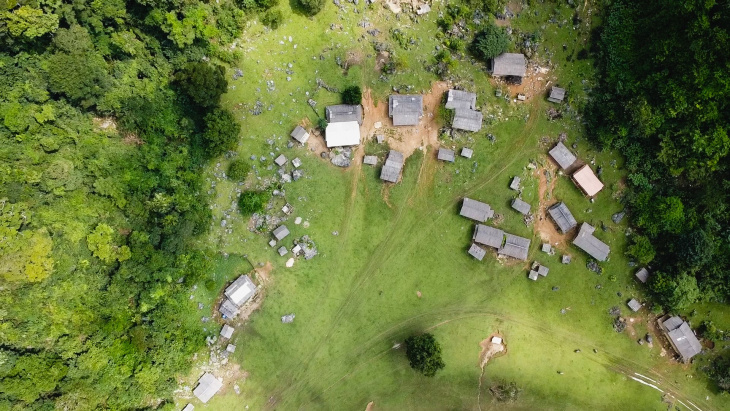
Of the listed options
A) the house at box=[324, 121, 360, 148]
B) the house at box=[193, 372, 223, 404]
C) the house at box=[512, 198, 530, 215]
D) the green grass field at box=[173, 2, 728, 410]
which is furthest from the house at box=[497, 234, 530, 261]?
the house at box=[193, 372, 223, 404]

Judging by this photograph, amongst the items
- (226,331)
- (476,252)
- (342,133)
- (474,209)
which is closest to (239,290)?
(226,331)

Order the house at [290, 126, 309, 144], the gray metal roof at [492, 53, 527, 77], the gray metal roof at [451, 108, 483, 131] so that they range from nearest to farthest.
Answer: the house at [290, 126, 309, 144] < the gray metal roof at [492, 53, 527, 77] < the gray metal roof at [451, 108, 483, 131]

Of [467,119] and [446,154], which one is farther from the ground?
[467,119]

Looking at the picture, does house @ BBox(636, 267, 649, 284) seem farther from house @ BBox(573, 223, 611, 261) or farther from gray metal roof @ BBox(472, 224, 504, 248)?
gray metal roof @ BBox(472, 224, 504, 248)

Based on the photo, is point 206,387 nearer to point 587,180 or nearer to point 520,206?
point 520,206

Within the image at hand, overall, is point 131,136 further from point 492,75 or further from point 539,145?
point 539,145

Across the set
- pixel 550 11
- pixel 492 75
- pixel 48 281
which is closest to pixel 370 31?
pixel 492 75

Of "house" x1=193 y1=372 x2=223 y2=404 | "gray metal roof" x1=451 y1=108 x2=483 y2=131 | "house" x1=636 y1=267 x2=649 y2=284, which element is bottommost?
"house" x1=193 y1=372 x2=223 y2=404
